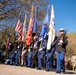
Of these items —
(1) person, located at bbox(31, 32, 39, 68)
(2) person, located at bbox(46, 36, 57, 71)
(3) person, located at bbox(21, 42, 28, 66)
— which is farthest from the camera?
(3) person, located at bbox(21, 42, 28, 66)

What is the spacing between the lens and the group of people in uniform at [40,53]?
1038cm

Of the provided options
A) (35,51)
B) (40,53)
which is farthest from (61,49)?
(35,51)

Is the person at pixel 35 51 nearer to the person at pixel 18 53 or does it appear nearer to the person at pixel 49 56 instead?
the person at pixel 49 56

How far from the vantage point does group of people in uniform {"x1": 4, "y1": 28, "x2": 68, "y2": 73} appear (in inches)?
409

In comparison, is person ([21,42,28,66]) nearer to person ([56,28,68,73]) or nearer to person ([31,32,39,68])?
person ([31,32,39,68])

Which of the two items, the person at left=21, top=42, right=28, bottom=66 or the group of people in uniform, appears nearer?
the group of people in uniform

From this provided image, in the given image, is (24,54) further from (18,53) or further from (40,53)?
(40,53)

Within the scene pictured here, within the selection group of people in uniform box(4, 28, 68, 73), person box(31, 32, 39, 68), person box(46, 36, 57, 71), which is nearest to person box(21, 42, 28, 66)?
group of people in uniform box(4, 28, 68, 73)

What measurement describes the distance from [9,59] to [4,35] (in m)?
7.48

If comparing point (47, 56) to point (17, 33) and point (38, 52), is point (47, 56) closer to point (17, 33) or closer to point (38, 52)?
point (38, 52)

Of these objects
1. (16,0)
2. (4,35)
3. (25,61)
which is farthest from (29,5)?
(25,61)

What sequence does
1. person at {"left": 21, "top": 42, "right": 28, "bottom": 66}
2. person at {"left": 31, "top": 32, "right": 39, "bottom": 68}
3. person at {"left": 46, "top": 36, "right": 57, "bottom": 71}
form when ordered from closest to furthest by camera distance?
person at {"left": 46, "top": 36, "right": 57, "bottom": 71}, person at {"left": 31, "top": 32, "right": 39, "bottom": 68}, person at {"left": 21, "top": 42, "right": 28, "bottom": 66}

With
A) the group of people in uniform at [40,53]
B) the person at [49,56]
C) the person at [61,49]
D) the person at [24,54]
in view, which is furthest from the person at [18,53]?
the person at [61,49]

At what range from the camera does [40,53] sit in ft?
38.6
